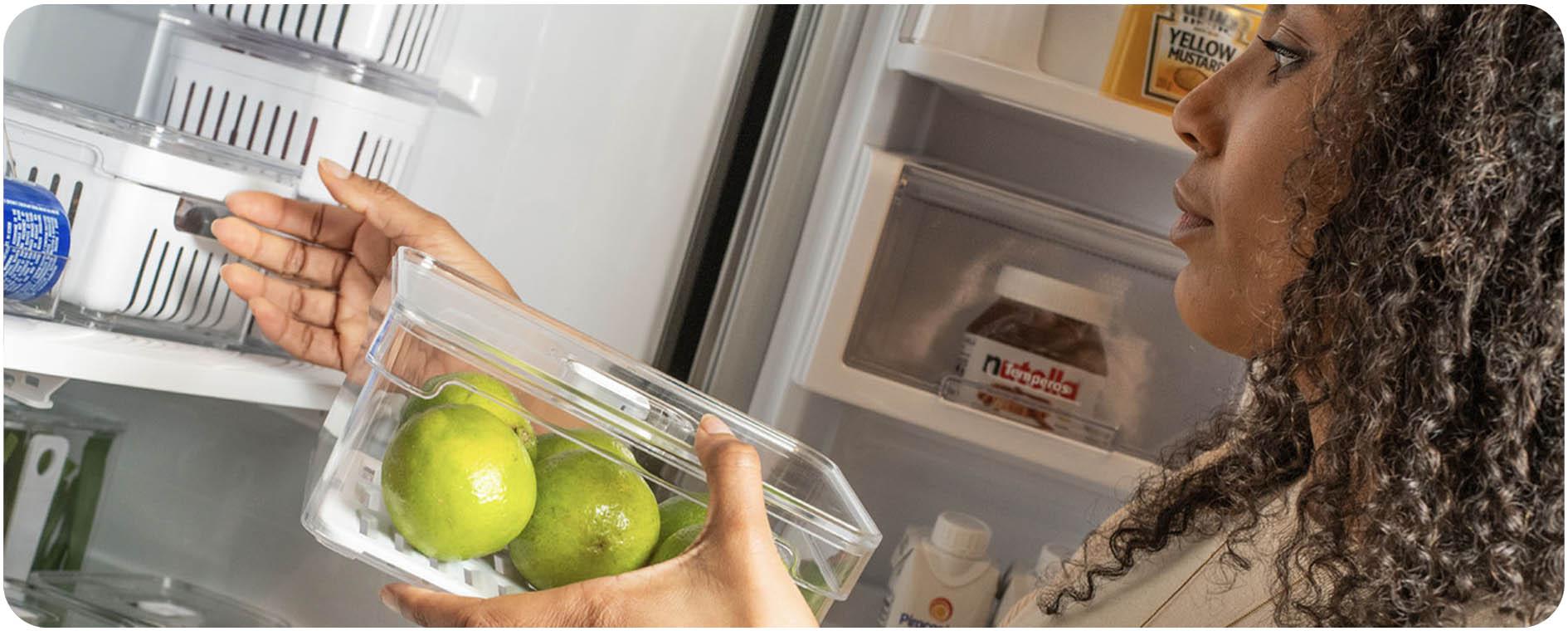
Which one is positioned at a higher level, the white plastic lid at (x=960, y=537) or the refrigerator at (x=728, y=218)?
the refrigerator at (x=728, y=218)

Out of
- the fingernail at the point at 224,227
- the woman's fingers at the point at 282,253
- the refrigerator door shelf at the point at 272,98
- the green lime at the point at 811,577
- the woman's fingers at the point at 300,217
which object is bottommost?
the green lime at the point at 811,577

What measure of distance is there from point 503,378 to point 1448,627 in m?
0.56

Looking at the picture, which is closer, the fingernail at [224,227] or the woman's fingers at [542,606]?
the woman's fingers at [542,606]

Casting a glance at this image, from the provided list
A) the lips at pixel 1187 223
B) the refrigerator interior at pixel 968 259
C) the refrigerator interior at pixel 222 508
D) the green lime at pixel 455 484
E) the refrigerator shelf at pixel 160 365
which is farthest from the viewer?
the refrigerator interior at pixel 968 259

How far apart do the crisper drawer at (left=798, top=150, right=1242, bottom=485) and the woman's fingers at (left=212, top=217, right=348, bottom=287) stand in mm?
440

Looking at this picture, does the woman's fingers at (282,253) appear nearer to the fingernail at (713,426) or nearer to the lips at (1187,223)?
the fingernail at (713,426)

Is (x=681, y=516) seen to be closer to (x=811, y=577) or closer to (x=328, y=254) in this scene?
(x=811, y=577)

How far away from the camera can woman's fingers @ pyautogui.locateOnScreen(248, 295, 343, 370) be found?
89 centimetres

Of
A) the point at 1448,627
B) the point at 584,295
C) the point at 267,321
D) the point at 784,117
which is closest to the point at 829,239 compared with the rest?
the point at 784,117

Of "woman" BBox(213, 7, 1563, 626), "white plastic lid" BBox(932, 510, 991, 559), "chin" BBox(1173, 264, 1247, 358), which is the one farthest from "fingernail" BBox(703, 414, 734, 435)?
"white plastic lid" BBox(932, 510, 991, 559)

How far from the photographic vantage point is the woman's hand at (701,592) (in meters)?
0.56

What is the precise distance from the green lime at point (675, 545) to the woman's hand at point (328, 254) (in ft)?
1.33

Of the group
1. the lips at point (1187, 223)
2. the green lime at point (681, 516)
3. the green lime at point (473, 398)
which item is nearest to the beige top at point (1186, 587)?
the lips at point (1187, 223)

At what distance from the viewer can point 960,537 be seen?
1175 millimetres
